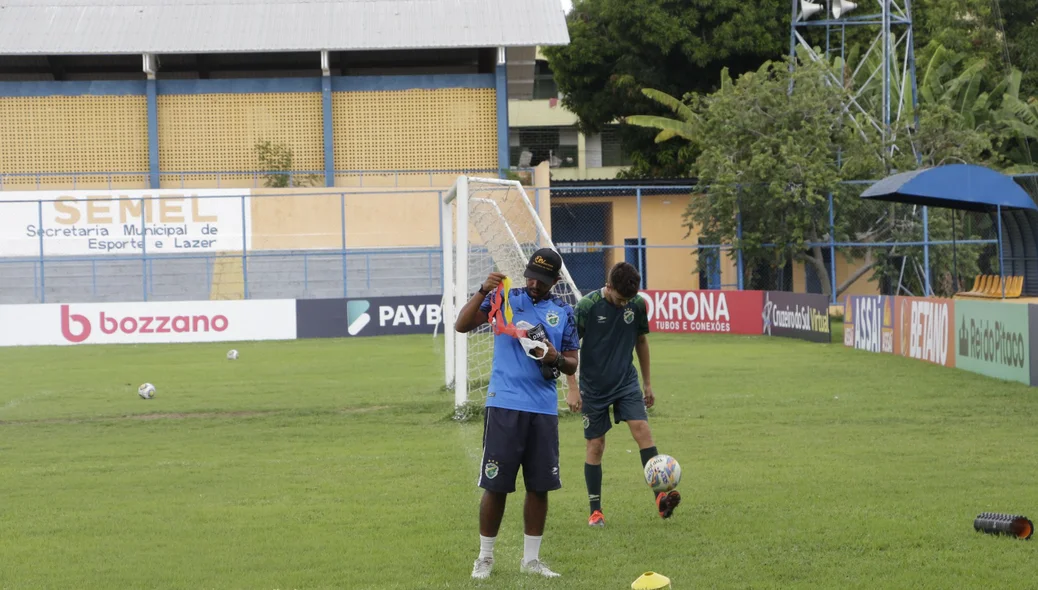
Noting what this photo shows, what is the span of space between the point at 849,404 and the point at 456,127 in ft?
105

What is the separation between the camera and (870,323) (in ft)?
83.7

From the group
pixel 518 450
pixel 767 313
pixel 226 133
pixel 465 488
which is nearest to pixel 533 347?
pixel 518 450

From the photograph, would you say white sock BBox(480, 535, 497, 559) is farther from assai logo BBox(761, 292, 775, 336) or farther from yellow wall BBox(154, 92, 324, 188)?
yellow wall BBox(154, 92, 324, 188)

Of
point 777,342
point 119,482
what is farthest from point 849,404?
point 777,342

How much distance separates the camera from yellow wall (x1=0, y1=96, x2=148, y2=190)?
151ft

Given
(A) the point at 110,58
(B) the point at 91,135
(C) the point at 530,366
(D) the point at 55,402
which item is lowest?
(D) the point at 55,402

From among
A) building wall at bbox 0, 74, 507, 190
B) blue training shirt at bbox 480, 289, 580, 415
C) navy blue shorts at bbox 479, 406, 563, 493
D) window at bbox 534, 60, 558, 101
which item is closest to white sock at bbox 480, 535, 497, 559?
navy blue shorts at bbox 479, 406, 563, 493

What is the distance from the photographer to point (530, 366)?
7.19 meters

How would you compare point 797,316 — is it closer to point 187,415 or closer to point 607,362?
point 187,415

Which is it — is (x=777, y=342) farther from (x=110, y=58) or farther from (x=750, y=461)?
(x=110, y=58)

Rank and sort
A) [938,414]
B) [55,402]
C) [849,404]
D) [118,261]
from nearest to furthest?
1. [938,414]
2. [849,404]
3. [55,402]
4. [118,261]

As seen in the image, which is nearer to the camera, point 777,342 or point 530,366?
point 530,366

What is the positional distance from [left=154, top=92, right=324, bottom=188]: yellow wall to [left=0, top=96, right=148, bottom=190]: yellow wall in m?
0.69

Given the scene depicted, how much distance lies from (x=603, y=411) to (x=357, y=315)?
26.2 meters
